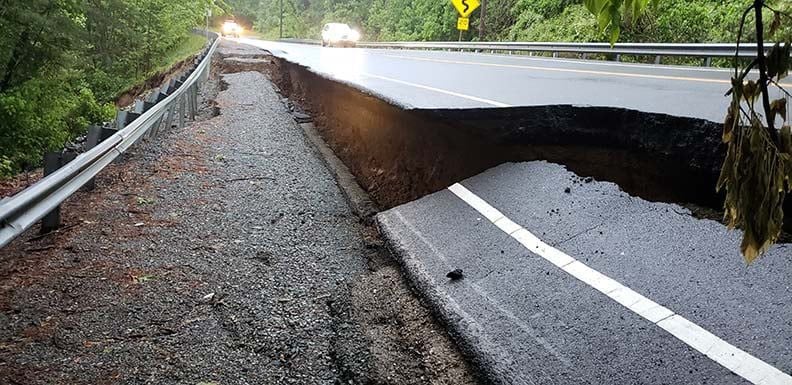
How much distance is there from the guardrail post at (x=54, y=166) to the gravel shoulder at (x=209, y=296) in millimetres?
114

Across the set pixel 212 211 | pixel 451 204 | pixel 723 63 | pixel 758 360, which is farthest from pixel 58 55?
pixel 758 360

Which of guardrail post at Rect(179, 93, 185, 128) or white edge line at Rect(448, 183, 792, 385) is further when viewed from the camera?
guardrail post at Rect(179, 93, 185, 128)

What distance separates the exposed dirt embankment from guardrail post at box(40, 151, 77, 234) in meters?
2.98

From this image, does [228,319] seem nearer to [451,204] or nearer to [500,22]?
[451,204]

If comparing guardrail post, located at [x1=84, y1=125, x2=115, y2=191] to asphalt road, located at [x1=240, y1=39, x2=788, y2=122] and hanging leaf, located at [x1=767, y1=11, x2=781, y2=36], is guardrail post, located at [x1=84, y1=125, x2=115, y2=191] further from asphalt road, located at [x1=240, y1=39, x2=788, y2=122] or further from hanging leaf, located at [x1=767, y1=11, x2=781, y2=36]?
hanging leaf, located at [x1=767, y1=11, x2=781, y2=36]

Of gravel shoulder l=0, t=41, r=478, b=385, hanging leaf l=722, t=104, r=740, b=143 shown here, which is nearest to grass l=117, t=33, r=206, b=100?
gravel shoulder l=0, t=41, r=478, b=385

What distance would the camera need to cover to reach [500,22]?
2997 centimetres

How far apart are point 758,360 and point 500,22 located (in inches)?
1168

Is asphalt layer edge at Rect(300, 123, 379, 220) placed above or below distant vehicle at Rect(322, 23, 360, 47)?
below

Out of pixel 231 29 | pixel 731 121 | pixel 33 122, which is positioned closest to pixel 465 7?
pixel 33 122

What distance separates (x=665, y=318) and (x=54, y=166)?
4329 mm

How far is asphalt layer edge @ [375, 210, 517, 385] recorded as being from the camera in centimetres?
270

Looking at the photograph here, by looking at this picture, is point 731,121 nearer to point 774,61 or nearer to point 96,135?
point 774,61

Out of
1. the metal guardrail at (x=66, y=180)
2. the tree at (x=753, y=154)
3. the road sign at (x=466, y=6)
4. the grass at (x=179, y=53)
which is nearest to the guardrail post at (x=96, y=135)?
the metal guardrail at (x=66, y=180)
